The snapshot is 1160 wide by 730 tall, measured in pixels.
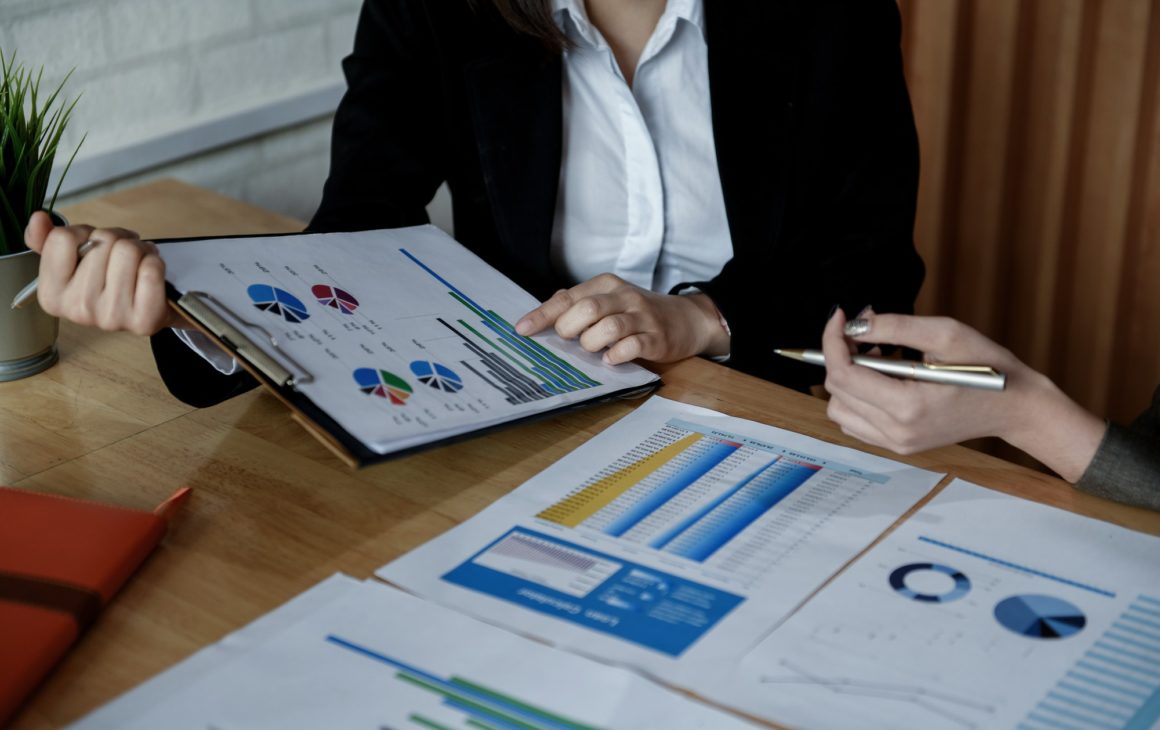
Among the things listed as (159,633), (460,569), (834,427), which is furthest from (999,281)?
(159,633)

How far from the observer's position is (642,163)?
1.34 m

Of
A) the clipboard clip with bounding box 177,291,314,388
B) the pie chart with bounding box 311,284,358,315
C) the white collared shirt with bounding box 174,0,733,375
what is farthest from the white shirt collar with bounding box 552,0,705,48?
the clipboard clip with bounding box 177,291,314,388

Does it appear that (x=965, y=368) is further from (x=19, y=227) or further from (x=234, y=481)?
(x=19, y=227)

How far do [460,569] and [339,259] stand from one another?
0.38 meters

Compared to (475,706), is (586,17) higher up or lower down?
higher up

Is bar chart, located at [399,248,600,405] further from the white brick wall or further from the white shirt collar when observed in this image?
the white brick wall

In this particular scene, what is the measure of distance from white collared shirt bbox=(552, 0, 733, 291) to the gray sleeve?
0.59m

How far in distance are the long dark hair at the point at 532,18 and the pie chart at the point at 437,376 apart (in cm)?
49

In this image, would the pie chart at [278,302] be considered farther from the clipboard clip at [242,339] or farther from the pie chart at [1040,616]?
the pie chart at [1040,616]

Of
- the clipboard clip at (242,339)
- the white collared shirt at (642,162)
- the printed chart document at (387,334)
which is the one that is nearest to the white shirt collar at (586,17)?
the white collared shirt at (642,162)

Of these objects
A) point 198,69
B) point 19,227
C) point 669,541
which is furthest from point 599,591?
point 198,69

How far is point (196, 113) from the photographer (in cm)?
175

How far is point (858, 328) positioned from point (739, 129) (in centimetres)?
51

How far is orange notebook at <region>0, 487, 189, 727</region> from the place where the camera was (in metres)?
0.68
